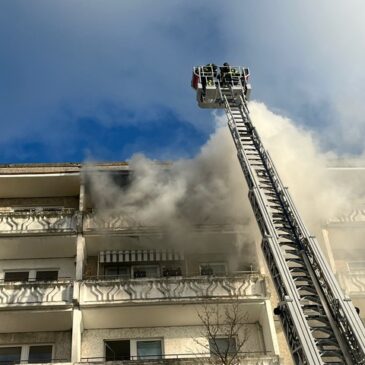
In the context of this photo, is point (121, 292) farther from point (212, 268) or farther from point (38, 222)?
point (38, 222)

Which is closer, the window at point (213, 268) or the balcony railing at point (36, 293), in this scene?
the balcony railing at point (36, 293)

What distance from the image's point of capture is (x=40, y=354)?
53.4ft

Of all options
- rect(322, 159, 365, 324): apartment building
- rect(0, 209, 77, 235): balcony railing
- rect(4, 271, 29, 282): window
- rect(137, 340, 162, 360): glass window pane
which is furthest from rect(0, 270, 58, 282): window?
rect(322, 159, 365, 324): apartment building

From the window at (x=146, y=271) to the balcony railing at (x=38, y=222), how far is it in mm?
2588

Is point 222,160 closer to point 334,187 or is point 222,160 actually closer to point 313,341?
point 334,187

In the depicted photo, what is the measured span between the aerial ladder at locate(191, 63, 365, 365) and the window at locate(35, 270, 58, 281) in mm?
7765

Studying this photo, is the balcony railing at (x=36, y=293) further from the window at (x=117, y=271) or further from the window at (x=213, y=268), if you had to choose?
the window at (x=213, y=268)

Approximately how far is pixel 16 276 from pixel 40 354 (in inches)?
121

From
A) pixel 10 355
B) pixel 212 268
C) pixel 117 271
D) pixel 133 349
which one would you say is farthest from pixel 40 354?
pixel 212 268

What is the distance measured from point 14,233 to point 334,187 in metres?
11.3

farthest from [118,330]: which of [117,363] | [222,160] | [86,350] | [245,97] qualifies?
[245,97]

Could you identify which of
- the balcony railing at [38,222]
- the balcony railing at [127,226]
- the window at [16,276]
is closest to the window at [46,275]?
the window at [16,276]

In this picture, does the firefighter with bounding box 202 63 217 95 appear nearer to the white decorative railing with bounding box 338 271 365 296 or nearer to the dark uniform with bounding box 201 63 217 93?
the dark uniform with bounding box 201 63 217 93

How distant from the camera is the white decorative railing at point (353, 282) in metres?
16.4
